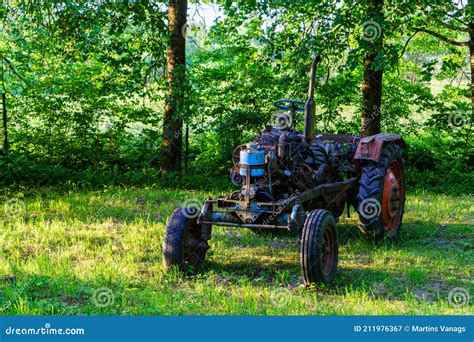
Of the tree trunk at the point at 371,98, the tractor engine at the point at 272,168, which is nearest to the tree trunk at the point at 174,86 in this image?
the tree trunk at the point at 371,98

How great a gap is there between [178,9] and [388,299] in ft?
29.0

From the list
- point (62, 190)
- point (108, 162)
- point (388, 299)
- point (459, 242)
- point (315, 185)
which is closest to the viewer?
point (388, 299)

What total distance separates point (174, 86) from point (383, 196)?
5667 millimetres

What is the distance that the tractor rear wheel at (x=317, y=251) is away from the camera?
6.14 metres

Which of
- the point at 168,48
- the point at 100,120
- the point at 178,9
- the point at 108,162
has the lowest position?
the point at 108,162

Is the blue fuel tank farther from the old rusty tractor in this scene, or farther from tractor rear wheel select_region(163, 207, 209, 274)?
tractor rear wheel select_region(163, 207, 209, 274)

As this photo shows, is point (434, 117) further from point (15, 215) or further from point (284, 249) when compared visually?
point (15, 215)

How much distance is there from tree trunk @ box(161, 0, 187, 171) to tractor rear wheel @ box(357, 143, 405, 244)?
17.0 feet

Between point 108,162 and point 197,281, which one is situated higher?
point 108,162

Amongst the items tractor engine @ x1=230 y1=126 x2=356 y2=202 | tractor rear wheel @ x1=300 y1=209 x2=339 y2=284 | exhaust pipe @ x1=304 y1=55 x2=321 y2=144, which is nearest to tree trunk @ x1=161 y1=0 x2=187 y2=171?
tractor engine @ x1=230 y1=126 x2=356 y2=202

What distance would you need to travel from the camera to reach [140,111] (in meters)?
14.3

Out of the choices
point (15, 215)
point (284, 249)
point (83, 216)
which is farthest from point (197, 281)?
point (15, 215)

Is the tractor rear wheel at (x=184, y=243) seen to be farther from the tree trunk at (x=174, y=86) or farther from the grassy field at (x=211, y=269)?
the tree trunk at (x=174, y=86)

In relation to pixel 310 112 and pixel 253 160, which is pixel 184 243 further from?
pixel 310 112
